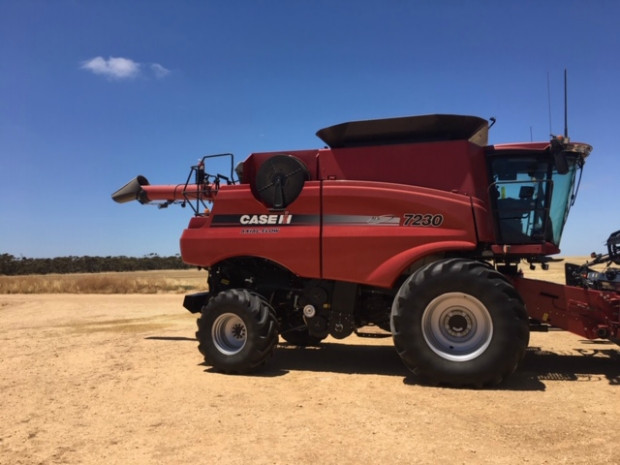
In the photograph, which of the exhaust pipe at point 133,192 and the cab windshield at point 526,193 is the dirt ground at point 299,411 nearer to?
the cab windshield at point 526,193

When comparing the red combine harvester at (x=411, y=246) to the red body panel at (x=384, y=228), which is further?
the red body panel at (x=384, y=228)

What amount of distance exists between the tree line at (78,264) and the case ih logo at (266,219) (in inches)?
2208

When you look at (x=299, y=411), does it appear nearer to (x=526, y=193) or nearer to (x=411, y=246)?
(x=411, y=246)

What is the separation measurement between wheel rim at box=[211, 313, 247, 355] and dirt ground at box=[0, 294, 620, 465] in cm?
46

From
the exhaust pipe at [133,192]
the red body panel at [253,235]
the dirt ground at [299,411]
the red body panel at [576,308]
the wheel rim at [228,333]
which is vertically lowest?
the dirt ground at [299,411]

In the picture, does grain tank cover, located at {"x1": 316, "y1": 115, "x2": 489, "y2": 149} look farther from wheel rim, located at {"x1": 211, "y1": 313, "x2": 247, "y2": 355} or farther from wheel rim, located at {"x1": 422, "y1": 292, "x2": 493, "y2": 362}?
wheel rim, located at {"x1": 211, "y1": 313, "x2": 247, "y2": 355}

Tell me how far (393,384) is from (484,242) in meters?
2.36

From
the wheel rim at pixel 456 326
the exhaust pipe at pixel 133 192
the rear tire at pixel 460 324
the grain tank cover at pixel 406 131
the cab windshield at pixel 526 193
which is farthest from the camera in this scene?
the exhaust pipe at pixel 133 192

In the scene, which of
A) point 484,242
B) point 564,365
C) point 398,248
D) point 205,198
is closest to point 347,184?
point 398,248

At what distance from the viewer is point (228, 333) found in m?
7.63

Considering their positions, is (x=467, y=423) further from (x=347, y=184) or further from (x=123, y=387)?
(x=123, y=387)

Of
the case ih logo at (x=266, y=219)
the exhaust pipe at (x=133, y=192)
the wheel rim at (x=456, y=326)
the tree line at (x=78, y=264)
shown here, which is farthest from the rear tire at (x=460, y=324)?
the tree line at (x=78, y=264)

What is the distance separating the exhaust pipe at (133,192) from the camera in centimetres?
948

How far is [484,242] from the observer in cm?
693
